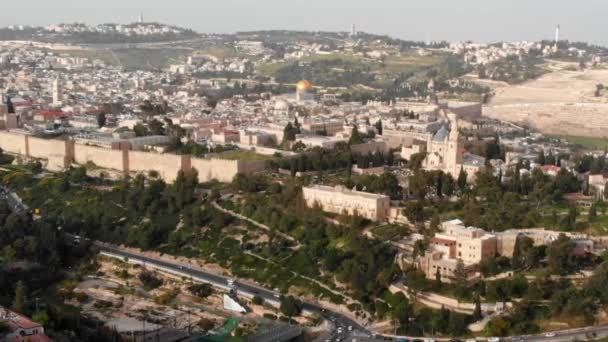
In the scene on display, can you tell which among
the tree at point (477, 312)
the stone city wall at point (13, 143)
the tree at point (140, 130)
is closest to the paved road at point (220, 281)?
the tree at point (477, 312)

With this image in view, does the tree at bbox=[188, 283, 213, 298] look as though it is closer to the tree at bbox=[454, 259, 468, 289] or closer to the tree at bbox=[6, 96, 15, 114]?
the tree at bbox=[454, 259, 468, 289]

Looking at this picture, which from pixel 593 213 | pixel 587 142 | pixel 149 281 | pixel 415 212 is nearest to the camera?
pixel 593 213

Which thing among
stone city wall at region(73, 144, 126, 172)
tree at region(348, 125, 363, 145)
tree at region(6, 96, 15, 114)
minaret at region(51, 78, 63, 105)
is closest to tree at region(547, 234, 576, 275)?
Answer: tree at region(348, 125, 363, 145)

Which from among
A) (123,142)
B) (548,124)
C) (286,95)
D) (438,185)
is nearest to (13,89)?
(286,95)

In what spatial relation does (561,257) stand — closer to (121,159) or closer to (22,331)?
(22,331)

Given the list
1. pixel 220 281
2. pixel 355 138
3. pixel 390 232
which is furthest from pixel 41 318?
pixel 355 138
